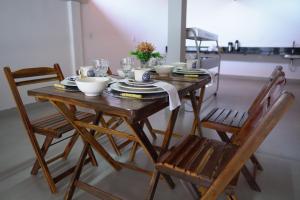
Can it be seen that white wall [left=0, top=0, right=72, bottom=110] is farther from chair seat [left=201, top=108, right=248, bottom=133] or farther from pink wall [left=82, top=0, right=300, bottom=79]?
chair seat [left=201, top=108, right=248, bottom=133]

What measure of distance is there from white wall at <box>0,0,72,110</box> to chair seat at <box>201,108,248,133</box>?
9.76 feet

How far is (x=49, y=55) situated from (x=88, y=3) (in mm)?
1529

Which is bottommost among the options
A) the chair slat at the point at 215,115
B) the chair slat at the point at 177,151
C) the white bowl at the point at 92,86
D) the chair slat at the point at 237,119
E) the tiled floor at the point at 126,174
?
the tiled floor at the point at 126,174

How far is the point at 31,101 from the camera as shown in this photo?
3805 millimetres

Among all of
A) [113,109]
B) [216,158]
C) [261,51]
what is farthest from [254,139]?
[261,51]

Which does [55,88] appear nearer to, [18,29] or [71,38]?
[18,29]

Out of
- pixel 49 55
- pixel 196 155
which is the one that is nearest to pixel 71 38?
pixel 49 55

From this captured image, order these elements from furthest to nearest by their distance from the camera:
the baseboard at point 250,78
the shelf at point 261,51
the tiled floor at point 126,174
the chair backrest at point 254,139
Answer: the baseboard at point 250,78
the shelf at point 261,51
the tiled floor at point 126,174
the chair backrest at point 254,139

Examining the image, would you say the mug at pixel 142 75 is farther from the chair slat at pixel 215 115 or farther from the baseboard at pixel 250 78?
the baseboard at pixel 250 78

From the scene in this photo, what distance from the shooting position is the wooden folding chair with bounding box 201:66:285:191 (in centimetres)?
163

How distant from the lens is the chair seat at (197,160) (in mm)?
1117

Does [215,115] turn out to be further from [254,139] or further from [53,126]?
[53,126]

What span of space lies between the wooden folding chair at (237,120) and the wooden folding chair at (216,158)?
0.29 meters

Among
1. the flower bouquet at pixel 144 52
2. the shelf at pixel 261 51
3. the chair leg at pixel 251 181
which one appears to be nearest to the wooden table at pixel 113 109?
the flower bouquet at pixel 144 52
